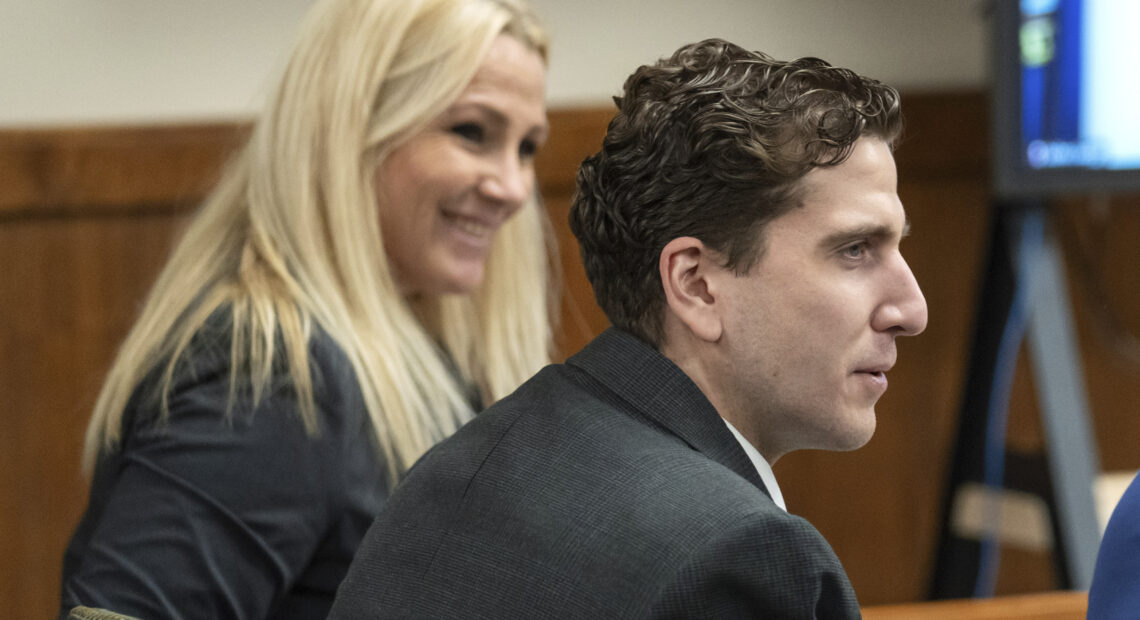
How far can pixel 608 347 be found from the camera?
35.1 inches

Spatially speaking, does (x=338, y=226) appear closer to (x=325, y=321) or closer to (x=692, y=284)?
(x=325, y=321)

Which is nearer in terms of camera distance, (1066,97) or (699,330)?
(699,330)

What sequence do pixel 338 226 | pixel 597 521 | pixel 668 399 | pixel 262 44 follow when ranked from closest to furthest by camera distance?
pixel 597 521, pixel 668 399, pixel 338 226, pixel 262 44

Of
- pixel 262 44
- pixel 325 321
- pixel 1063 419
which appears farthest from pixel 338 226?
pixel 1063 419

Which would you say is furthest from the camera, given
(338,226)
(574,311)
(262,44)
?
(574,311)

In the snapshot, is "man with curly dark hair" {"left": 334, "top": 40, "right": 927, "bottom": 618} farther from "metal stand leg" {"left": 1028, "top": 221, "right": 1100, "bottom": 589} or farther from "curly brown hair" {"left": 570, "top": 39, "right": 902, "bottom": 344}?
"metal stand leg" {"left": 1028, "top": 221, "right": 1100, "bottom": 589}

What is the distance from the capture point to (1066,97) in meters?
2.16

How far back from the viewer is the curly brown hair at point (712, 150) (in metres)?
0.87

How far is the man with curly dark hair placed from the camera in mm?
807

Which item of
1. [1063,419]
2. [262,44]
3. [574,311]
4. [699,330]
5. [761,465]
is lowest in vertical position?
[1063,419]

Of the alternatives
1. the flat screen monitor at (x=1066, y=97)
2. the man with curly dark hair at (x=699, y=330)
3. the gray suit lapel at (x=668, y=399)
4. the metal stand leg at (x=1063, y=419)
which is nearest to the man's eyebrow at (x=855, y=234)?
the man with curly dark hair at (x=699, y=330)

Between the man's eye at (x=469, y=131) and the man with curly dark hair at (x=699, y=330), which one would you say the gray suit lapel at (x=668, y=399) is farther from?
the man's eye at (x=469, y=131)

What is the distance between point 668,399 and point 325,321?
23.7 inches

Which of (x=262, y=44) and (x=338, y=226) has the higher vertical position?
(x=262, y=44)
